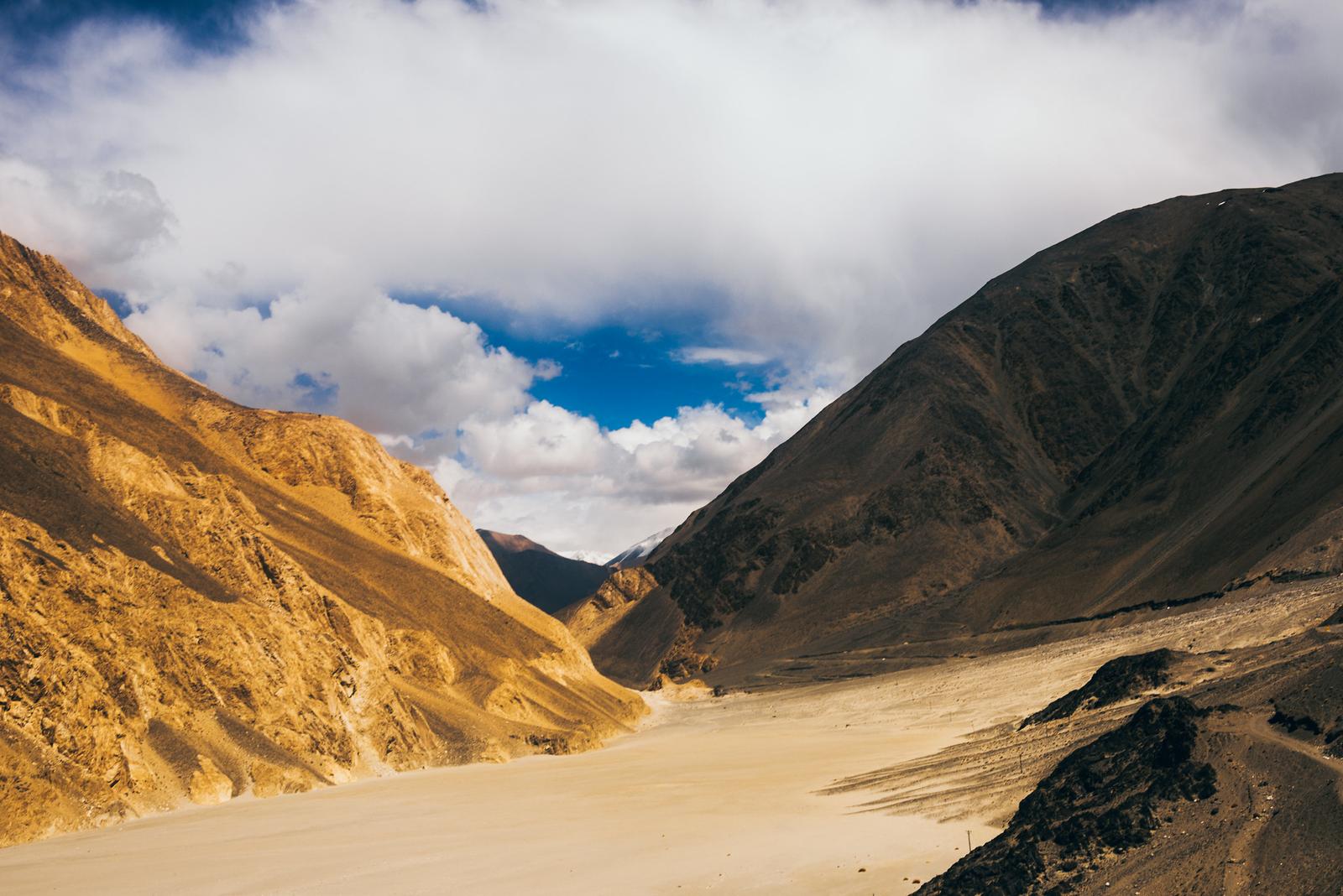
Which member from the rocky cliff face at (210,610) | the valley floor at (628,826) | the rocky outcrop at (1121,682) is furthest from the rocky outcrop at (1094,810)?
the rocky cliff face at (210,610)

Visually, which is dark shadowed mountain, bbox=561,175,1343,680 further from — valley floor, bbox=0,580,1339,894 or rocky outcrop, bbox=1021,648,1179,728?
valley floor, bbox=0,580,1339,894

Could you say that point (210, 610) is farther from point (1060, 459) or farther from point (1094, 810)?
point (1060, 459)

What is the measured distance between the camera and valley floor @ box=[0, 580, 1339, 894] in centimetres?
2000

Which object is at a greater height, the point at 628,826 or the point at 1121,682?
the point at 628,826

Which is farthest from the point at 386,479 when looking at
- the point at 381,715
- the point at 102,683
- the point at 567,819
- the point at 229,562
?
the point at 567,819

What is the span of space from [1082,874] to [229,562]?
137 feet

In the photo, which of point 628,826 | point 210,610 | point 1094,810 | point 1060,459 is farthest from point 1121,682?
point 1060,459

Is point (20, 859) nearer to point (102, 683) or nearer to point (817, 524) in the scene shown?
point (102, 683)

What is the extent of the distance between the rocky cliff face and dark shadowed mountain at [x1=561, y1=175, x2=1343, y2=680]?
38.9 meters

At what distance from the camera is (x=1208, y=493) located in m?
86.2

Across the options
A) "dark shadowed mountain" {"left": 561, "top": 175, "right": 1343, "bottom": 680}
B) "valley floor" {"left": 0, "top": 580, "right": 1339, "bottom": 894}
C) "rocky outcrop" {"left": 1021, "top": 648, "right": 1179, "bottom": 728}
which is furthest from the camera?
"dark shadowed mountain" {"left": 561, "top": 175, "right": 1343, "bottom": 680}

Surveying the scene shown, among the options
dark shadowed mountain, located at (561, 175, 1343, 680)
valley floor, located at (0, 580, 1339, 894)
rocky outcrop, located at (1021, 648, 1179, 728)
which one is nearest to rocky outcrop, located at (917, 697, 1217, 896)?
valley floor, located at (0, 580, 1339, 894)

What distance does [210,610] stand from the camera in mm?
38281

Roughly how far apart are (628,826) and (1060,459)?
116 meters
